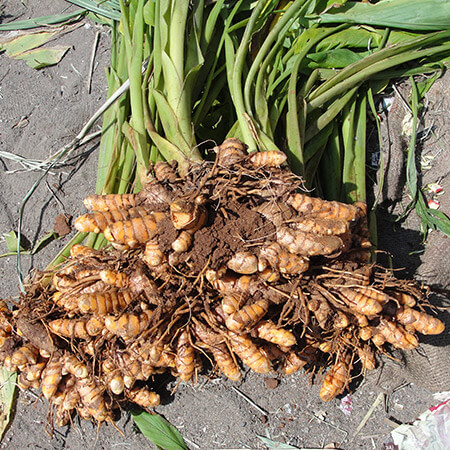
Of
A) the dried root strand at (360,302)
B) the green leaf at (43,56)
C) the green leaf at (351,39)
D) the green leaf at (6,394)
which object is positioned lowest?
the green leaf at (6,394)

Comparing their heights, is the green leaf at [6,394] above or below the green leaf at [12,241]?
below

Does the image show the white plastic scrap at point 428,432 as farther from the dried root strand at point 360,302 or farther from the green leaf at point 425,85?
the green leaf at point 425,85

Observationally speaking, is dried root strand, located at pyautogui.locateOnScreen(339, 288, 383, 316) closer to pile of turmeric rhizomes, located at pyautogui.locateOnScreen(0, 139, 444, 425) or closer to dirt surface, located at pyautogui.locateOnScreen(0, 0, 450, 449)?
pile of turmeric rhizomes, located at pyautogui.locateOnScreen(0, 139, 444, 425)

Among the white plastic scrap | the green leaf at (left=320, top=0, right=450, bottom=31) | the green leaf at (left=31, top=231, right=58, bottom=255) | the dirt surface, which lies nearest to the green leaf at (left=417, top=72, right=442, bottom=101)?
the dirt surface

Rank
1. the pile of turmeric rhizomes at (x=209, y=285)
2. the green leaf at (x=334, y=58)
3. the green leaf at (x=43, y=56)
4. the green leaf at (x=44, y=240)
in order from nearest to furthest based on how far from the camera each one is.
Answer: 1. the pile of turmeric rhizomes at (x=209, y=285)
2. the green leaf at (x=334, y=58)
3. the green leaf at (x=44, y=240)
4. the green leaf at (x=43, y=56)

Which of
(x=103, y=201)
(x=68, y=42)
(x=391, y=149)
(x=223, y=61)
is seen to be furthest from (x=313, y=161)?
(x=68, y=42)

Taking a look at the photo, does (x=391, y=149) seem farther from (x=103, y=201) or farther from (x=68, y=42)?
(x=68, y=42)

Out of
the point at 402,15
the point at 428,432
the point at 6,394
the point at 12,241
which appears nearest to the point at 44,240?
the point at 12,241

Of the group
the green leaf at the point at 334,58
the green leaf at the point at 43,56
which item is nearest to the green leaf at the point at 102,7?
the green leaf at the point at 43,56

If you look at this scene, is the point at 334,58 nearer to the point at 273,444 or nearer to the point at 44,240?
the point at 44,240
